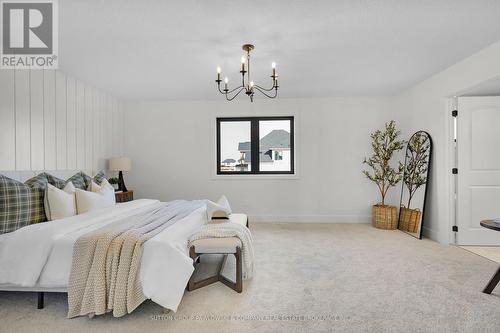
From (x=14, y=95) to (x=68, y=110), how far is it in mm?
825

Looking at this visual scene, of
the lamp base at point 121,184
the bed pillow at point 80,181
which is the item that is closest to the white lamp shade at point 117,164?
the lamp base at point 121,184

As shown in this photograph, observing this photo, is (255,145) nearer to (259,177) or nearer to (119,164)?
(259,177)

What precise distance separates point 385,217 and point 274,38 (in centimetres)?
361

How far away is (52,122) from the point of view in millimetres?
3486

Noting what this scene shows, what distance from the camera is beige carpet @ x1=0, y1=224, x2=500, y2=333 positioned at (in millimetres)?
1882

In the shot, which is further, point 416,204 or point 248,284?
point 416,204

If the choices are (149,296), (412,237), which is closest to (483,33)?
(412,237)

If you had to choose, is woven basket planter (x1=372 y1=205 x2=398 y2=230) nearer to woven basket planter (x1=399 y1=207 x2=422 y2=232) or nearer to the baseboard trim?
woven basket planter (x1=399 y1=207 x2=422 y2=232)

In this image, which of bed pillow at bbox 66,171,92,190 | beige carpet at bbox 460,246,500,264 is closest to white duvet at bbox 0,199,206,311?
bed pillow at bbox 66,171,92,190

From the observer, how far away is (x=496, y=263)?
9.82ft

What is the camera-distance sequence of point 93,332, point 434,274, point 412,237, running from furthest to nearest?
point 412,237
point 434,274
point 93,332

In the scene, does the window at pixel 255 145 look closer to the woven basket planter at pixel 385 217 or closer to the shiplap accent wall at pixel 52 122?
the woven basket planter at pixel 385 217

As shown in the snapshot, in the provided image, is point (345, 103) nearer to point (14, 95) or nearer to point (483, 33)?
point (483, 33)

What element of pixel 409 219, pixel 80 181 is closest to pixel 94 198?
pixel 80 181
